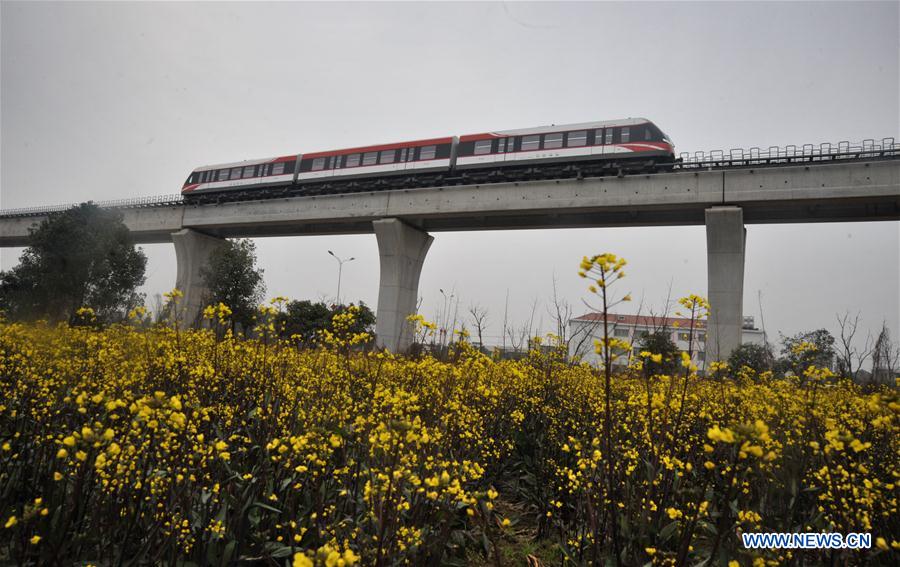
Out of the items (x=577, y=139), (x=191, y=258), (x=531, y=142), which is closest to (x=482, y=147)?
(x=531, y=142)

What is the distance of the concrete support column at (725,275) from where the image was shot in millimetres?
18500

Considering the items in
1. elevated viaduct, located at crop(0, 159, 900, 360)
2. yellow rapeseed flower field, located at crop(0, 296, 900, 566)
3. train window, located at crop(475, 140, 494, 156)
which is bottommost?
yellow rapeseed flower field, located at crop(0, 296, 900, 566)

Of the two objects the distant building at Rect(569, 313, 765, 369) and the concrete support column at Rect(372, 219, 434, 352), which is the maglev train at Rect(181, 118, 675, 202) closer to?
the concrete support column at Rect(372, 219, 434, 352)

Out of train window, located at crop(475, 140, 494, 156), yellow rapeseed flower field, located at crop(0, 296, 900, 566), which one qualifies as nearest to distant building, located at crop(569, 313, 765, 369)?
yellow rapeseed flower field, located at crop(0, 296, 900, 566)

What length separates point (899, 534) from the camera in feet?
9.11

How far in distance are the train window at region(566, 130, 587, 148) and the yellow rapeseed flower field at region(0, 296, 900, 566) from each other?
50.4ft

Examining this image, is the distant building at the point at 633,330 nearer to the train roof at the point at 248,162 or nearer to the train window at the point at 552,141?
the train window at the point at 552,141

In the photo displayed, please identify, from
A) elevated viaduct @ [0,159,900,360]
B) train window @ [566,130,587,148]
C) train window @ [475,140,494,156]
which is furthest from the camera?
train window @ [475,140,494,156]

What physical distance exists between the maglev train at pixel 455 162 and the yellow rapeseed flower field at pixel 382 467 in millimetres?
15106

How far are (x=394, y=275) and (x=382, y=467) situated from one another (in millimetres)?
23028

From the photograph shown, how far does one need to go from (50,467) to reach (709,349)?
73.5ft

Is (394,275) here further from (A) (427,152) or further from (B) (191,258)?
(B) (191,258)

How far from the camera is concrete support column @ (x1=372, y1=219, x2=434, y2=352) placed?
24.4m

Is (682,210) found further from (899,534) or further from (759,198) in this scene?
(899,534)
